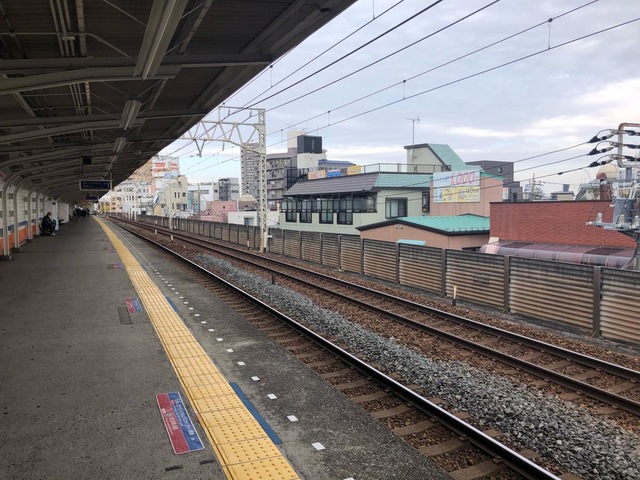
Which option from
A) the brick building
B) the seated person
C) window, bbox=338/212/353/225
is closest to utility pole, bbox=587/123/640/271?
the brick building

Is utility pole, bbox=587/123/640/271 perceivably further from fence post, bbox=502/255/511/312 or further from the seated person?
the seated person

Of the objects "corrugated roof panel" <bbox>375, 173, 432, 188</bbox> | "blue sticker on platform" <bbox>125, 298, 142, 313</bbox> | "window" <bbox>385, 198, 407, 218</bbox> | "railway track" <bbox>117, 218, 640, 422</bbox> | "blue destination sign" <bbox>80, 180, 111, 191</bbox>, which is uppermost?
"corrugated roof panel" <bbox>375, 173, 432, 188</bbox>

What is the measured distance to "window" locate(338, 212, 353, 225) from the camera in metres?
38.0

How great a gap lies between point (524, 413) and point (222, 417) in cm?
A: 366

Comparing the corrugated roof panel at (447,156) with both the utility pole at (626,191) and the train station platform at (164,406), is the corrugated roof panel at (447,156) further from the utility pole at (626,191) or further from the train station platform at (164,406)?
the train station platform at (164,406)

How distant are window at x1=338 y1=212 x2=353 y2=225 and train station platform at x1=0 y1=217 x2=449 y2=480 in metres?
27.6

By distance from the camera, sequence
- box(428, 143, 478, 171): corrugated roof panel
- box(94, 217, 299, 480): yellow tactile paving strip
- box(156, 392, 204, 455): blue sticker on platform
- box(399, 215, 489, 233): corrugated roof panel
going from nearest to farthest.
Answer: box(94, 217, 299, 480): yellow tactile paving strip, box(156, 392, 204, 455): blue sticker on platform, box(399, 215, 489, 233): corrugated roof panel, box(428, 143, 478, 171): corrugated roof panel

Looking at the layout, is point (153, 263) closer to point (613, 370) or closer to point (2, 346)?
point (2, 346)

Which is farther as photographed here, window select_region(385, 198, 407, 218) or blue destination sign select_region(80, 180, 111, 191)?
window select_region(385, 198, 407, 218)

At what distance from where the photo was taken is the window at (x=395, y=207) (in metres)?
37.0

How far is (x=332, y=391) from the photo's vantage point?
252 inches

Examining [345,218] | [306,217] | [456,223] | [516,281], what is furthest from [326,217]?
[516,281]

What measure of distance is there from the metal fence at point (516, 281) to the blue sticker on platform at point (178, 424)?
835 cm

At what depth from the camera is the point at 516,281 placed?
11.5 m
